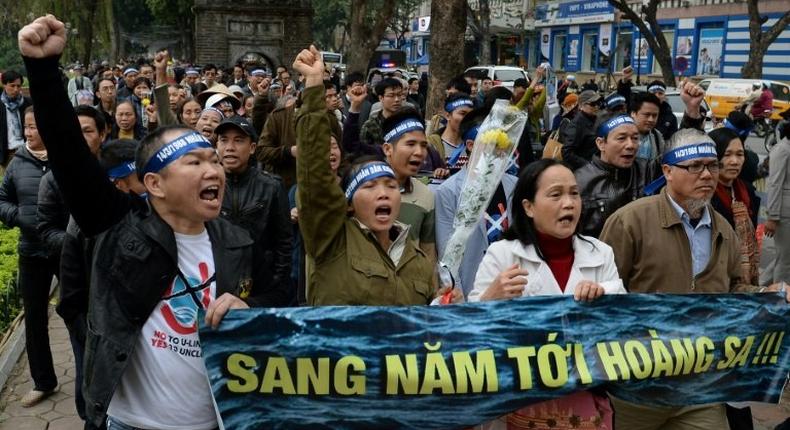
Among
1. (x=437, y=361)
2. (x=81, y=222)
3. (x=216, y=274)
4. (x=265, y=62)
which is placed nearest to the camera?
(x=81, y=222)

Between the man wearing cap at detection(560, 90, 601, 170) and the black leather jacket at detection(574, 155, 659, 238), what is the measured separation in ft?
2.50

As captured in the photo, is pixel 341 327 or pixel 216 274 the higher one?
pixel 216 274

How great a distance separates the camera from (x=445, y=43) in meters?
11.9

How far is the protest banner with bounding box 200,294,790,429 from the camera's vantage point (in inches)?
118

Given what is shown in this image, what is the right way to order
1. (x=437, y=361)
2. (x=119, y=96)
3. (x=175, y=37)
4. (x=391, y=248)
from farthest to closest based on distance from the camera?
(x=175, y=37) → (x=119, y=96) → (x=391, y=248) → (x=437, y=361)

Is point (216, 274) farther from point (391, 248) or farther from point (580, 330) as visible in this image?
point (580, 330)

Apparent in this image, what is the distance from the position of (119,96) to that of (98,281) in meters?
11.6

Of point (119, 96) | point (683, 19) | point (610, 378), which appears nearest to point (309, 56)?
point (610, 378)

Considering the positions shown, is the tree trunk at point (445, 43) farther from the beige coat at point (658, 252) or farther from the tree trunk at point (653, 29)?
the tree trunk at point (653, 29)

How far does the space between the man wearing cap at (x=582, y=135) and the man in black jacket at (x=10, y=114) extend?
275 inches

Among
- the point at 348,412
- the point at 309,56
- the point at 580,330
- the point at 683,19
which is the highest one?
the point at 683,19

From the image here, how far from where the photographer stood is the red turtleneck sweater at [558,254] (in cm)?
343

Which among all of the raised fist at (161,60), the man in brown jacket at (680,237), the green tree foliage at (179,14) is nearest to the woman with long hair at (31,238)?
the raised fist at (161,60)

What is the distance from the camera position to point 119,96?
1369cm
